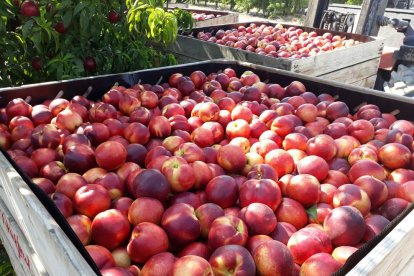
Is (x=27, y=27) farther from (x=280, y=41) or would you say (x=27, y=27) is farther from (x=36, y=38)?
(x=280, y=41)

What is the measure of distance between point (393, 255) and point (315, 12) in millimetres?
5978

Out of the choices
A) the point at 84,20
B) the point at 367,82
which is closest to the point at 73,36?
the point at 84,20

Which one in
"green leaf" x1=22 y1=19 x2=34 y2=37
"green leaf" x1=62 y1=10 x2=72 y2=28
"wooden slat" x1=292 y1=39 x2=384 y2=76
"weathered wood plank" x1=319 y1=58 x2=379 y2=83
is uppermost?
"green leaf" x1=62 y1=10 x2=72 y2=28

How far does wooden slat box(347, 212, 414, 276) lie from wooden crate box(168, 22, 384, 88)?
103 inches

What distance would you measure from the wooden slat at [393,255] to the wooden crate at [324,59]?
8.62 feet

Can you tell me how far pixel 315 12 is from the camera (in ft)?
20.6

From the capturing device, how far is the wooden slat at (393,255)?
0.92 m

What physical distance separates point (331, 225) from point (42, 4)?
2742mm

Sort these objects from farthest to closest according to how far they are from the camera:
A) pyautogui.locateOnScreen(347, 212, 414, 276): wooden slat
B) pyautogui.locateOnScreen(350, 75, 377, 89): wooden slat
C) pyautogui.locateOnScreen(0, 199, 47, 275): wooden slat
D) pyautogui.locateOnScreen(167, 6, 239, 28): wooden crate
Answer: pyautogui.locateOnScreen(167, 6, 239, 28): wooden crate, pyautogui.locateOnScreen(350, 75, 377, 89): wooden slat, pyautogui.locateOnScreen(0, 199, 47, 275): wooden slat, pyautogui.locateOnScreen(347, 212, 414, 276): wooden slat

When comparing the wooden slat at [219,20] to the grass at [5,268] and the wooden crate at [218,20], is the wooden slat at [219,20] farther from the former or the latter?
the grass at [5,268]

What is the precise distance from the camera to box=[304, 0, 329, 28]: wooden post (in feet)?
20.3

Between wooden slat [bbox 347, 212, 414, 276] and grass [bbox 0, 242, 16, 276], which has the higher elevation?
wooden slat [bbox 347, 212, 414, 276]

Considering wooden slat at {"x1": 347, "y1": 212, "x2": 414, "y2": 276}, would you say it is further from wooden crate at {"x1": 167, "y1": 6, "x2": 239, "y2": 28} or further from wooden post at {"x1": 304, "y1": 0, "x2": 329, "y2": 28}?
wooden crate at {"x1": 167, "y1": 6, "x2": 239, "y2": 28}

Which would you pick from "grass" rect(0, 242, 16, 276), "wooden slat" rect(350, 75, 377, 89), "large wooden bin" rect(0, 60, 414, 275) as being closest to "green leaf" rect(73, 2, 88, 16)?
"large wooden bin" rect(0, 60, 414, 275)
